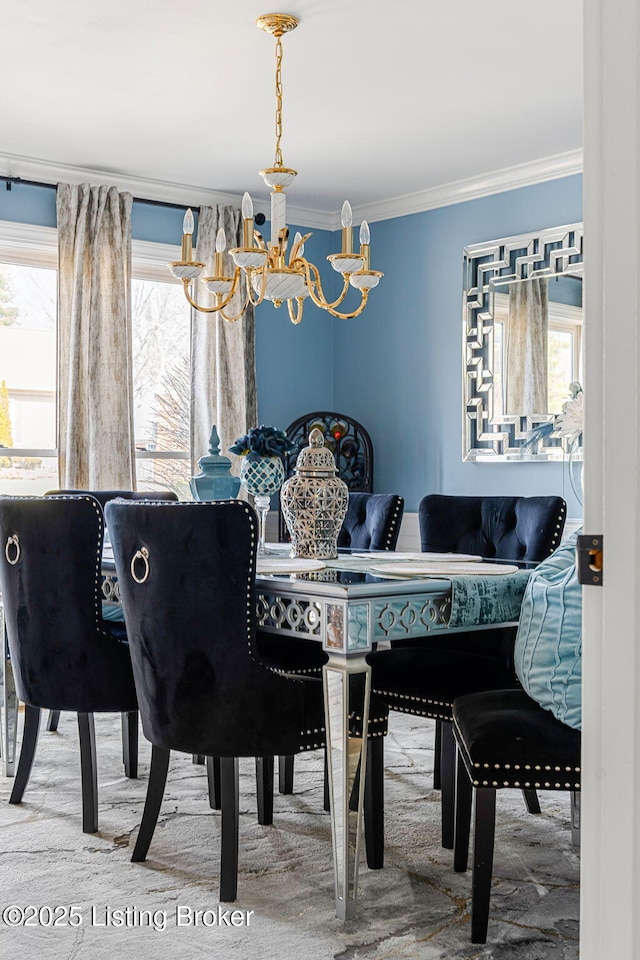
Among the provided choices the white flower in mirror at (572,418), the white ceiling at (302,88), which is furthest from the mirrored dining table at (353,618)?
the white ceiling at (302,88)

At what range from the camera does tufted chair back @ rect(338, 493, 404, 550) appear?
3607 mm

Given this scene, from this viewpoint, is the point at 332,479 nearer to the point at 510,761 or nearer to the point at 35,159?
the point at 510,761

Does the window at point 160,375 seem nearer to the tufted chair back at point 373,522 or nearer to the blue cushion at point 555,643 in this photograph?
the tufted chair back at point 373,522

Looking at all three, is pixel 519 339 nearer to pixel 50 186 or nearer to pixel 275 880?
pixel 50 186

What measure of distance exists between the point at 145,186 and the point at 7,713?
3.13m

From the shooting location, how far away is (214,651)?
2.36 meters

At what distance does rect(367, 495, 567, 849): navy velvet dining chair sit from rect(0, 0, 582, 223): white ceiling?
66.4 inches

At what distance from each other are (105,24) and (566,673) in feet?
9.07

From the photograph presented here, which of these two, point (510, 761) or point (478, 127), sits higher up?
point (478, 127)

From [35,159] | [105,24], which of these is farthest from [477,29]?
[35,159]

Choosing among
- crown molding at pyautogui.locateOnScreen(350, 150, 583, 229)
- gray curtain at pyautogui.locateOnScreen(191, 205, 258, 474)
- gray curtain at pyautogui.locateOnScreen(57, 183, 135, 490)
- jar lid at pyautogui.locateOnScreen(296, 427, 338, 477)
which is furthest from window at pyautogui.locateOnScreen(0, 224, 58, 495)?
jar lid at pyautogui.locateOnScreen(296, 427, 338, 477)

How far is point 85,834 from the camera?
286 cm

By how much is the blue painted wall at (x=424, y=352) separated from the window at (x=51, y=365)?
107cm

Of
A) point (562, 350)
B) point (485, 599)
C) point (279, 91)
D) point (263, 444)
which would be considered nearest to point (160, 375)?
point (279, 91)
